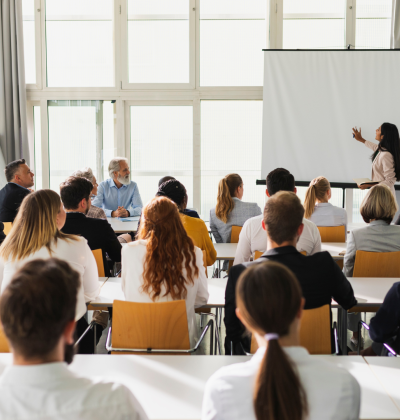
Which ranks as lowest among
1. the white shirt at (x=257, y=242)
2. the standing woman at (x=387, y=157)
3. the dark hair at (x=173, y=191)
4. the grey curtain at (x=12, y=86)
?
the white shirt at (x=257, y=242)

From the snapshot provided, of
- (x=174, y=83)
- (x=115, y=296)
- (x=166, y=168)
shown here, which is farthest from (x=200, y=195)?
(x=115, y=296)

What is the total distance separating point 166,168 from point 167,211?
15.2ft

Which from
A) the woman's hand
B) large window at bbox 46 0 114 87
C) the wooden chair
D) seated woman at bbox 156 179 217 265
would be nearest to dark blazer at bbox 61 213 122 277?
seated woman at bbox 156 179 217 265

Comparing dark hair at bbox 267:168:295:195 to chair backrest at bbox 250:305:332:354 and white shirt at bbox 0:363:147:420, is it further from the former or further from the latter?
white shirt at bbox 0:363:147:420

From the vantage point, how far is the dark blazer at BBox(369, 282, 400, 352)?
1.84m

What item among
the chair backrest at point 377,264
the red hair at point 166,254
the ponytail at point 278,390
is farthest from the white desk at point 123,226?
the ponytail at point 278,390

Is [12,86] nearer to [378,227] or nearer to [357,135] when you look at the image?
[357,135]

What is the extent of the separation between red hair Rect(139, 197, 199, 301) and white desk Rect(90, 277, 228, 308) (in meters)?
0.26

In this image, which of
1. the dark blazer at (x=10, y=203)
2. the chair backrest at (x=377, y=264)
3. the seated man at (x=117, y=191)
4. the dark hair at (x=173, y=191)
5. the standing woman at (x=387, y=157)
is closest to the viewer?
the chair backrest at (x=377, y=264)

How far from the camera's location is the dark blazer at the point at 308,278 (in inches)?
73.8

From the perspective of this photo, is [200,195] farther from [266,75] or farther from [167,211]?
[167,211]

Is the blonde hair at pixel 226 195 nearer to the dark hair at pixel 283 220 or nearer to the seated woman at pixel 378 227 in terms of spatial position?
the seated woman at pixel 378 227

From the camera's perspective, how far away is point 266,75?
20.4ft

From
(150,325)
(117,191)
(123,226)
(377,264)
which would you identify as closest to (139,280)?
(150,325)
